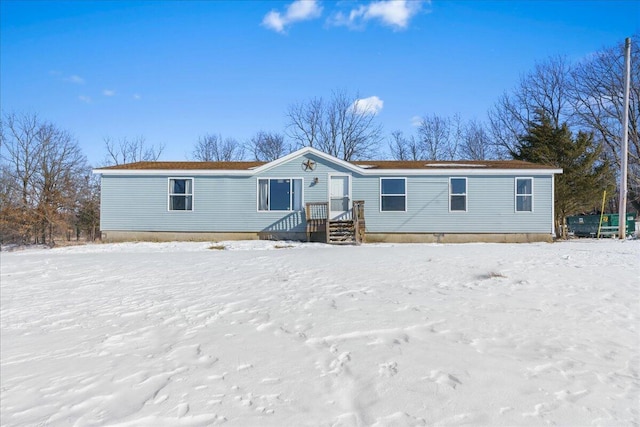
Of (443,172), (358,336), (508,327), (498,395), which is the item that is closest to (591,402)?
(498,395)

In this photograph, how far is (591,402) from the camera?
7.65 ft

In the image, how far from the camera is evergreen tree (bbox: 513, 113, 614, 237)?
18750mm

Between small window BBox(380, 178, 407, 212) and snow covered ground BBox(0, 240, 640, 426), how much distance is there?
7.74m

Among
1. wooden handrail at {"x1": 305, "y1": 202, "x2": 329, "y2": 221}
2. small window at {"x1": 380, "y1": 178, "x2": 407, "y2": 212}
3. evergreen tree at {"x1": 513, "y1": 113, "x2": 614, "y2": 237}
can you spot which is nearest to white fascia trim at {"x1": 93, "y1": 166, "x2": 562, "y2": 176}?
small window at {"x1": 380, "y1": 178, "x2": 407, "y2": 212}

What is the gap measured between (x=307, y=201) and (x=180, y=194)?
199 inches

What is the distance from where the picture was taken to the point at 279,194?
47.0 ft

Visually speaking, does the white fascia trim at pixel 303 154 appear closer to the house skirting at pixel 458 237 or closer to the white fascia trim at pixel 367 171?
the white fascia trim at pixel 367 171

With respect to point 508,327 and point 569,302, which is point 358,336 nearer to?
point 508,327

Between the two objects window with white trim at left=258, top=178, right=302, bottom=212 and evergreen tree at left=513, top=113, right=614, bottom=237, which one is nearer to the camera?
window with white trim at left=258, top=178, right=302, bottom=212

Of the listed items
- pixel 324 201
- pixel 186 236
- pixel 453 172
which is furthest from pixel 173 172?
pixel 453 172

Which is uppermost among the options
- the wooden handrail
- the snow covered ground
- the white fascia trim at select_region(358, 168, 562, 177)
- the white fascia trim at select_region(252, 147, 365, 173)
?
the white fascia trim at select_region(252, 147, 365, 173)

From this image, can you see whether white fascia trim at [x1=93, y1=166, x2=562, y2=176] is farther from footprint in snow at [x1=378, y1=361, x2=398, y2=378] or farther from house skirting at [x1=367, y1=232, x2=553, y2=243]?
footprint in snow at [x1=378, y1=361, x2=398, y2=378]

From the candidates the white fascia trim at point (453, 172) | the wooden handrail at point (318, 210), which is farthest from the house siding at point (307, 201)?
the wooden handrail at point (318, 210)

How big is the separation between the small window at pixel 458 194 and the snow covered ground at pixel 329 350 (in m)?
7.56
